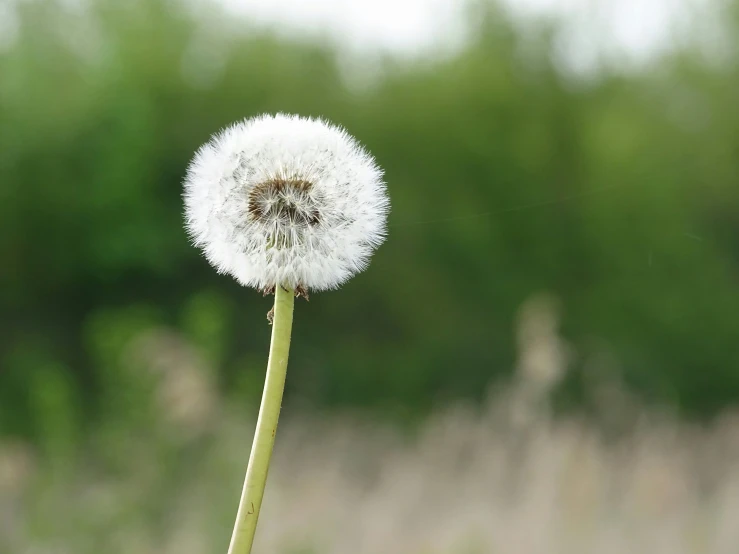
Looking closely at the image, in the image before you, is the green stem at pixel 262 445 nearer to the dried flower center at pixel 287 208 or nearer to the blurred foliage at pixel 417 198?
the dried flower center at pixel 287 208

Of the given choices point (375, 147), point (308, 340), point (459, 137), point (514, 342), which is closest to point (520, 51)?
point (459, 137)

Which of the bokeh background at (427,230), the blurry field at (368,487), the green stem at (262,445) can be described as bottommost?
the green stem at (262,445)

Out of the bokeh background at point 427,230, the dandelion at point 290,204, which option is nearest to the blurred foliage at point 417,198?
the bokeh background at point 427,230

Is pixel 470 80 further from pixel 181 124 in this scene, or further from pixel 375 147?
pixel 181 124

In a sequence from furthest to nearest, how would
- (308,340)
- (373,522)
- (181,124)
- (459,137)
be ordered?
(459,137) → (181,124) → (308,340) → (373,522)

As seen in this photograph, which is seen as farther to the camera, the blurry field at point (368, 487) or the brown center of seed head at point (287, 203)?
the blurry field at point (368, 487)

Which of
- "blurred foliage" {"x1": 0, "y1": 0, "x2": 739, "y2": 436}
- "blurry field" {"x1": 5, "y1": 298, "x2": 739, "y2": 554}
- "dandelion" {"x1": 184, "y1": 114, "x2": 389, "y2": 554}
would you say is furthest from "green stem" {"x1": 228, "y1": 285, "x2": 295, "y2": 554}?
"blurred foliage" {"x1": 0, "y1": 0, "x2": 739, "y2": 436}
